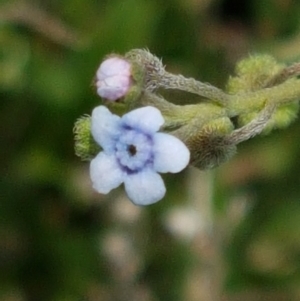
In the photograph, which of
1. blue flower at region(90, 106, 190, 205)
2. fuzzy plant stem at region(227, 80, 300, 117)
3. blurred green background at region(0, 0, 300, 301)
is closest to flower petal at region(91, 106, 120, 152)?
blue flower at region(90, 106, 190, 205)

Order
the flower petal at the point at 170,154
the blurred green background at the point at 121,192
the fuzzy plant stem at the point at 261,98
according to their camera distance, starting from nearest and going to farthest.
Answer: the flower petal at the point at 170,154, the fuzzy plant stem at the point at 261,98, the blurred green background at the point at 121,192

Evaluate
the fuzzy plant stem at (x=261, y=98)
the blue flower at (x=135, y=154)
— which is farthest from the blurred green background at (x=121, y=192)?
the blue flower at (x=135, y=154)

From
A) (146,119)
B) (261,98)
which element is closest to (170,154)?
(146,119)

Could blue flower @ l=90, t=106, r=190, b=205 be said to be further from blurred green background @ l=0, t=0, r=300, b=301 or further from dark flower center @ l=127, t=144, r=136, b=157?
blurred green background @ l=0, t=0, r=300, b=301

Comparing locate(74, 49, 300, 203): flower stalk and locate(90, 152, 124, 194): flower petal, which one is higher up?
locate(74, 49, 300, 203): flower stalk

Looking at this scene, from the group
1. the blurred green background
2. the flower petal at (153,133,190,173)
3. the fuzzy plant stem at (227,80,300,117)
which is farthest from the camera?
the blurred green background

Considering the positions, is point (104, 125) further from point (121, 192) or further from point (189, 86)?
point (121, 192)

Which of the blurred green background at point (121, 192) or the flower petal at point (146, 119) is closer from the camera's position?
the flower petal at point (146, 119)

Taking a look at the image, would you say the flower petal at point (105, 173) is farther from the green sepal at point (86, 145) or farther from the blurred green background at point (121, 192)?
the blurred green background at point (121, 192)
